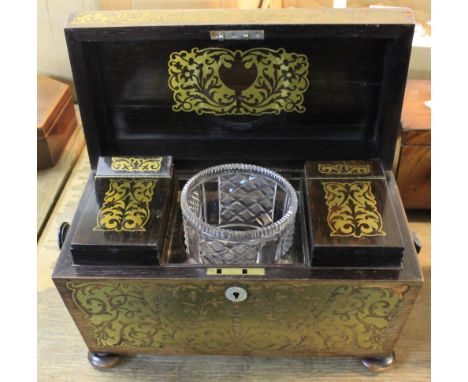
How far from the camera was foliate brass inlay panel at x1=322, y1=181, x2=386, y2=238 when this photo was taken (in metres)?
0.86

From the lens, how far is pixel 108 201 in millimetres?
924

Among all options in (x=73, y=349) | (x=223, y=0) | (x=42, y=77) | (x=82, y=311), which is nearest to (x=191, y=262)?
(x=82, y=311)

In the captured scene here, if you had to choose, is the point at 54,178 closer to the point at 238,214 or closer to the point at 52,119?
the point at 52,119

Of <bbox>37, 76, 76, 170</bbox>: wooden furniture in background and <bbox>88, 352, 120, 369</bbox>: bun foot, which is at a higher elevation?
<bbox>37, 76, 76, 170</bbox>: wooden furniture in background

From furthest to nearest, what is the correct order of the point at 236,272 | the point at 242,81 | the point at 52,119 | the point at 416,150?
the point at 52,119, the point at 416,150, the point at 242,81, the point at 236,272

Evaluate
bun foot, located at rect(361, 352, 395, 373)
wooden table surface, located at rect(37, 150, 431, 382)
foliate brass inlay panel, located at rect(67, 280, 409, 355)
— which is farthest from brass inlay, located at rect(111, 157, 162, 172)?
bun foot, located at rect(361, 352, 395, 373)

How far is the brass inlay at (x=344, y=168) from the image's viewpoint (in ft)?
3.18

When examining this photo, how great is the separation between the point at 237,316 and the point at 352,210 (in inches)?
10.2

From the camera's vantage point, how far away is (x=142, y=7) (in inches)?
55.3

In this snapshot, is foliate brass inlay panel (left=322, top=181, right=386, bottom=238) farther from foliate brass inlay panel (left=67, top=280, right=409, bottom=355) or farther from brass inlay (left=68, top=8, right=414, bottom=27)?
brass inlay (left=68, top=8, right=414, bottom=27)

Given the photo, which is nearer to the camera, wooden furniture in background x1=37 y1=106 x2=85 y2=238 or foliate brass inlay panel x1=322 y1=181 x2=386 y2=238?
foliate brass inlay panel x1=322 y1=181 x2=386 y2=238

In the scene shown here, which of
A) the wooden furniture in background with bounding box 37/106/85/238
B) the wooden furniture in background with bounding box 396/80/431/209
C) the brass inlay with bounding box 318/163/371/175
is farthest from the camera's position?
the wooden furniture in background with bounding box 37/106/85/238

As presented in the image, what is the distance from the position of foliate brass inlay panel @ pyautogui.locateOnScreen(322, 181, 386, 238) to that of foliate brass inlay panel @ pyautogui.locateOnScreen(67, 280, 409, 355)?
0.29ft

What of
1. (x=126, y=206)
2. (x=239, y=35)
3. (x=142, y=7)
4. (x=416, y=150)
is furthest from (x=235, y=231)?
(x=142, y=7)
